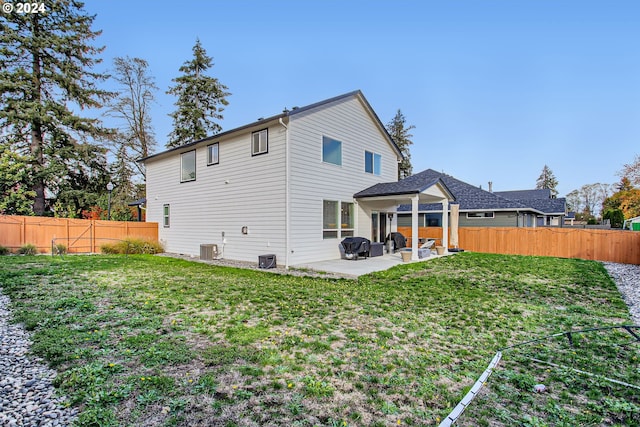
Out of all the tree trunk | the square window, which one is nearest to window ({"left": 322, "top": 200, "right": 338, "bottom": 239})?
the square window

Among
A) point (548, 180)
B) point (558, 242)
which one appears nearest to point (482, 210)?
point (558, 242)

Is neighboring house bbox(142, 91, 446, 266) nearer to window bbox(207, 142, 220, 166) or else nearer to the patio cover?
window bbox(207, 142, 220, 166)

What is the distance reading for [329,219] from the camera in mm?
12008

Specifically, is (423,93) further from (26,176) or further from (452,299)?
(26,176)

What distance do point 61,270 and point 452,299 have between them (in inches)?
423

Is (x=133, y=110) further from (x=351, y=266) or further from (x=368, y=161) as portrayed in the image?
(x=351, y=266)

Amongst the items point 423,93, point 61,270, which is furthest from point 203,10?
point 423,93

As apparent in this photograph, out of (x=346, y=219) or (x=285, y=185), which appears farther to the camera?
(x=346, y=219)

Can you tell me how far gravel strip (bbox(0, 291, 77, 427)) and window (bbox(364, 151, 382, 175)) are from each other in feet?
40.8

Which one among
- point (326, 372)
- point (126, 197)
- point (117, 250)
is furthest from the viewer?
point (126, 197)

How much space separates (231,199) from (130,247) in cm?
618

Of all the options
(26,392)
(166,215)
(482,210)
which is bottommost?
(26,392)

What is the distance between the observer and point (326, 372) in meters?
3.16

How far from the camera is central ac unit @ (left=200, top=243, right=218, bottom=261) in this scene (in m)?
12.3
